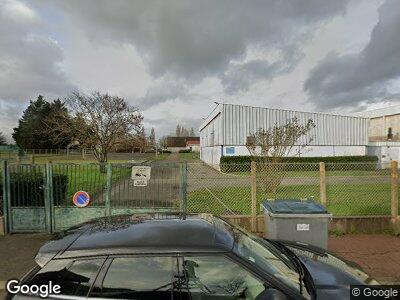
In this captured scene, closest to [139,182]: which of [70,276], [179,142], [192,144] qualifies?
[70,276]

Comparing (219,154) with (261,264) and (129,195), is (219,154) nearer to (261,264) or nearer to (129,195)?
(129,195)

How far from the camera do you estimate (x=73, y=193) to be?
798cm

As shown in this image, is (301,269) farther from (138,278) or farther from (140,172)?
(140,172)

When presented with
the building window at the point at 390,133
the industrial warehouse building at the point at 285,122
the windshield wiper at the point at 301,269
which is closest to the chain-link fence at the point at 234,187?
the windshield wiper at the point at 301,269

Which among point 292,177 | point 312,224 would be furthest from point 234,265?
point 292,177

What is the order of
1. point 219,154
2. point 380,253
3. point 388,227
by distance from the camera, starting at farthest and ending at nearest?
point 219,154
point 388,227
point 380,253

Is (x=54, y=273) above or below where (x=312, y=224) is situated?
above

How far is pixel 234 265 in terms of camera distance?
8.75 ft

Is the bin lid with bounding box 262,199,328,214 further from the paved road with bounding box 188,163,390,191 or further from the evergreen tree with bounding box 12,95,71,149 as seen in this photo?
the evergreen tree with bounding box 12,95,71,149

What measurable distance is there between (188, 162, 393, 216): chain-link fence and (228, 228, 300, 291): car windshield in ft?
18.5

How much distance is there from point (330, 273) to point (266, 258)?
810 mm

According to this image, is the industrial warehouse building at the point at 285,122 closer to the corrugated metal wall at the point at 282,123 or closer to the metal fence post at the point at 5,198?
the corrugated metal wall at the point at 282,123

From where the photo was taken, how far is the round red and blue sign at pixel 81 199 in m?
7.75

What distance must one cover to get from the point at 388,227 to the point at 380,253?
1.60 meters
